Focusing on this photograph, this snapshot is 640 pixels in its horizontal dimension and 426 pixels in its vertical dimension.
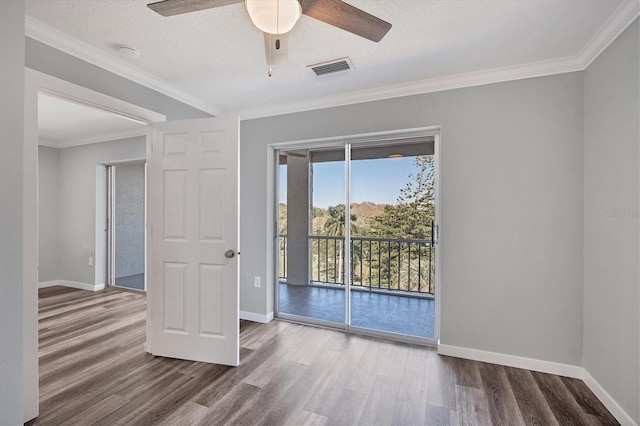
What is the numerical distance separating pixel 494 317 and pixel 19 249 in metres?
3.14

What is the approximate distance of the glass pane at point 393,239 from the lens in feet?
9.78

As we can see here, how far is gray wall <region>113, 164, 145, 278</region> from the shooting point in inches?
203

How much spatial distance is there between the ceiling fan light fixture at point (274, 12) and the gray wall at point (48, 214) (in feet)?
19.7

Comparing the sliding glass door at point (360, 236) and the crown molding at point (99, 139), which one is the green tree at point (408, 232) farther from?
the crown molding at point (99, 139)

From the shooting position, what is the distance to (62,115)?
3.87m

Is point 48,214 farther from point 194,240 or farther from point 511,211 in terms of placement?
point 511,211

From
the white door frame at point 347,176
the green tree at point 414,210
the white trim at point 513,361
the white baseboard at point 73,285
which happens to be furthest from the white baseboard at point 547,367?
the white baseboard at point 73,285

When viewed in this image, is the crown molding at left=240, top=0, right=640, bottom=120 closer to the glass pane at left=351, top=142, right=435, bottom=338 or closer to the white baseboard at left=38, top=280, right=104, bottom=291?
the glass pane at left=351, top=142, right=435, bottom=338

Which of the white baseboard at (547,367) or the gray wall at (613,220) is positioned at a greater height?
the gray wall at (613,220)

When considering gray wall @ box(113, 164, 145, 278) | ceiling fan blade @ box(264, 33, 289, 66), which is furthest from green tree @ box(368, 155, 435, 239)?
gray wall @ box(113, 164, 145, 278)

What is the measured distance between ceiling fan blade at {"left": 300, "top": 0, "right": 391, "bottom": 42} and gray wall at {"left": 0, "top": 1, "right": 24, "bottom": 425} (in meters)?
1.14

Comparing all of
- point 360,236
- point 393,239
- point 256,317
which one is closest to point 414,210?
point 393,239

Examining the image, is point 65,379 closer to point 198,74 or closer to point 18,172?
point 18,172

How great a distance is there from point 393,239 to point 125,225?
475 centimetres
